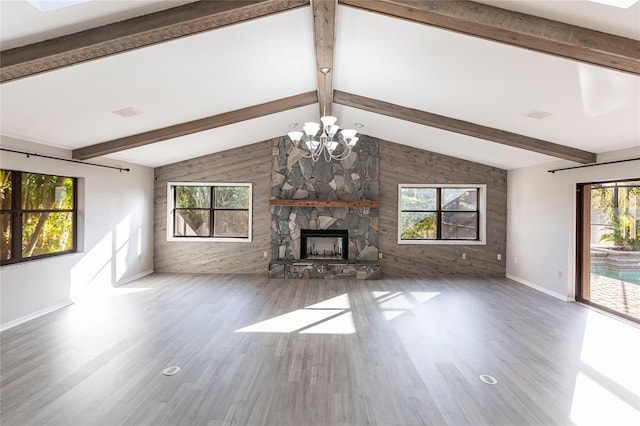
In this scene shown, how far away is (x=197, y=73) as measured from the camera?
403 centimetres

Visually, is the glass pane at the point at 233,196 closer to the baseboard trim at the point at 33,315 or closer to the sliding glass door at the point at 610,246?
the baseboard trim at the point at 33,315

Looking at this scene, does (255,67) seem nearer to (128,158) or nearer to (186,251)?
(128,158)

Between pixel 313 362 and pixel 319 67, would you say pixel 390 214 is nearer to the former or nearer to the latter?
pixel 319 67

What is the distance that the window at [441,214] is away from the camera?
8102mm

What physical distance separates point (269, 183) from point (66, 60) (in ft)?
16.8

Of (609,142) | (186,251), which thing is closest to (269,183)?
(186,251)

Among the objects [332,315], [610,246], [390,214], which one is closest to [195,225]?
[390,214]

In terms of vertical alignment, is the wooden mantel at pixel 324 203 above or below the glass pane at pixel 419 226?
above

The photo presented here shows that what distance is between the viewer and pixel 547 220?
6.48 meters

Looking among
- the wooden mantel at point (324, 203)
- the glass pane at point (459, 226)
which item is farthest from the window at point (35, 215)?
the glass pane at point (459, 226)

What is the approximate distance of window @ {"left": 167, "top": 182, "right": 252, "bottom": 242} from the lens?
8102 mm

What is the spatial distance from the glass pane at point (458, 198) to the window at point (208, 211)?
14.6 feet

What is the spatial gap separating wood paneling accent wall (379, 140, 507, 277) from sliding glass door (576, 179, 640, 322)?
209 centimetres

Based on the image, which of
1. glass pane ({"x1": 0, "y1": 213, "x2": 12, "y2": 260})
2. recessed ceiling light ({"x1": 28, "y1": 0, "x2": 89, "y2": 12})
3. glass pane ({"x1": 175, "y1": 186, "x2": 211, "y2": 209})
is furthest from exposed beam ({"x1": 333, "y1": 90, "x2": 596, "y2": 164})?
glass pane ({"x1": 0, "y1": 213, "x2": 12, "y2": 260})
